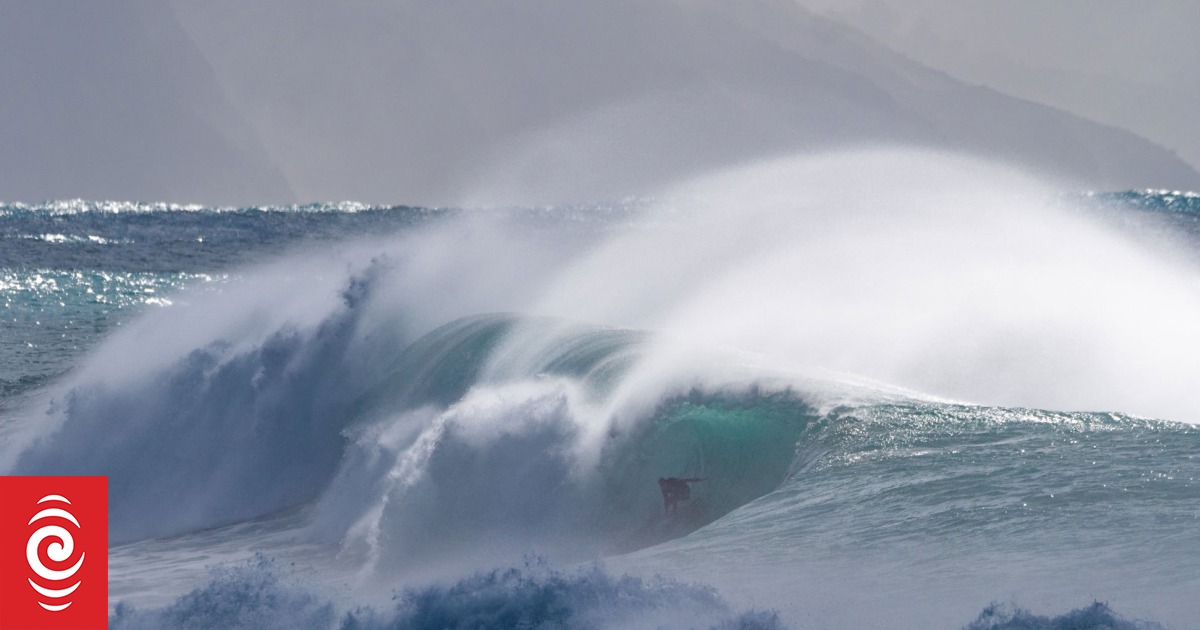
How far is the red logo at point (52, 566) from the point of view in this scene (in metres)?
7.58

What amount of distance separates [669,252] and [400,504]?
15.0 meters

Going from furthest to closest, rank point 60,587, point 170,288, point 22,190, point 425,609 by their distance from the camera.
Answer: point 22,190 → point 170,288 → point 60,587 → point 425,609

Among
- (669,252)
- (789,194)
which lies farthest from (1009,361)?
(789,194)

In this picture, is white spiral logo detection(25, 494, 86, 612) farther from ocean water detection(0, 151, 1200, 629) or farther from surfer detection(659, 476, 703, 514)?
surfer detection(659, 476, 703, 514)

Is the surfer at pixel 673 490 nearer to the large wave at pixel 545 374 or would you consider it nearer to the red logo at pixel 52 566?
the large wave at pixel 545 374

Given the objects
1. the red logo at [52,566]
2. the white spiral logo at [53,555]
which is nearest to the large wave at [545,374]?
the red logo at [52,566]

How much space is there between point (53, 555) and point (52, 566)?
0.11 m

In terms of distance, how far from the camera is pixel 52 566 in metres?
7.99

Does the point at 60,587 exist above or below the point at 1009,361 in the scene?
below

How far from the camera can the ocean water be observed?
665 cm

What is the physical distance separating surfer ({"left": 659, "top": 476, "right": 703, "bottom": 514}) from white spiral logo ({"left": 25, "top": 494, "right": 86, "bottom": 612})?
4.38m

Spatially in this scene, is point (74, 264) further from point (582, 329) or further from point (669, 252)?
point (582, 329)

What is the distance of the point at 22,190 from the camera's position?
13512 cm

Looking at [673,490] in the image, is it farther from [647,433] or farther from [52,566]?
[52,566]
